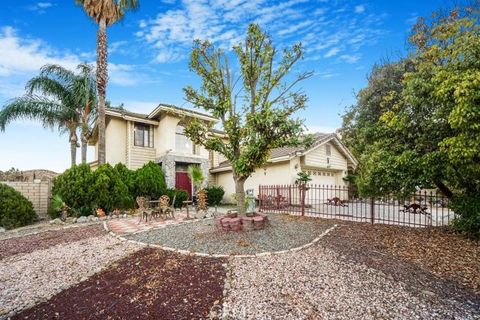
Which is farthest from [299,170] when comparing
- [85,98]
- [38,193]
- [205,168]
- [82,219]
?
[85,98]

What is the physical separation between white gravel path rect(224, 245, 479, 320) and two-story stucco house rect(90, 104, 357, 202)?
11026mm

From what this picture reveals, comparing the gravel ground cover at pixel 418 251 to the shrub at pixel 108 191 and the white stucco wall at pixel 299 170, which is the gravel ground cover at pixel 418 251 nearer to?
the white stucco wall at pixel 299 170

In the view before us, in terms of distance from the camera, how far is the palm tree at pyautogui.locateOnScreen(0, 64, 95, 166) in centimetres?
1638

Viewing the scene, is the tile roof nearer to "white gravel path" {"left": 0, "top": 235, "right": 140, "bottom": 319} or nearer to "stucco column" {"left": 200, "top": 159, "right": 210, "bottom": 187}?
"stucco column" {"left": 200, "top": 159, "right": 210, "bottom": 187}

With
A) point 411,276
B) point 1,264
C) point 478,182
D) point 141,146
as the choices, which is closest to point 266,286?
point 411,276

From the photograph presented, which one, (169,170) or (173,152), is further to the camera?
(173,152)

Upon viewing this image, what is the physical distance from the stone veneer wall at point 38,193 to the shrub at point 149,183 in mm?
4283

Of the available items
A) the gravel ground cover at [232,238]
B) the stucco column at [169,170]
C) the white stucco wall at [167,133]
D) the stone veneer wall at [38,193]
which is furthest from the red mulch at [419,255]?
the stone veneer wall at [38,193]

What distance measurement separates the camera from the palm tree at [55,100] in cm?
1638

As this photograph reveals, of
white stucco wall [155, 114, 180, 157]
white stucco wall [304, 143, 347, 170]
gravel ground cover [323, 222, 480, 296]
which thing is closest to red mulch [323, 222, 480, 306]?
gravel ground cover [323, 222, 480, 296]

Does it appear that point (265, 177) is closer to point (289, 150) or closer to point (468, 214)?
point (289, 150)

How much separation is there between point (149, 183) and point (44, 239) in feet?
20.3

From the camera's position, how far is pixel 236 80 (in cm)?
807

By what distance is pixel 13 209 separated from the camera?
35.3 feet
